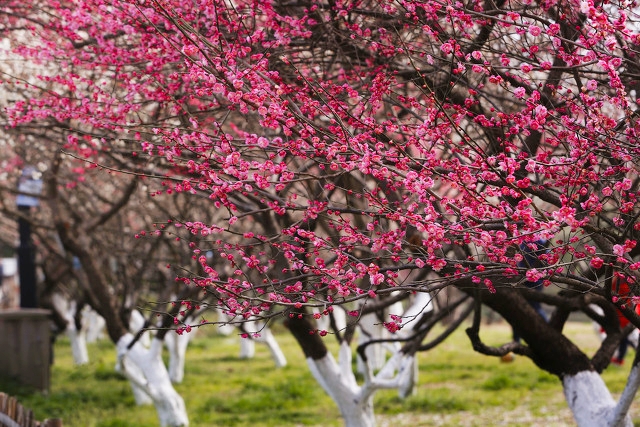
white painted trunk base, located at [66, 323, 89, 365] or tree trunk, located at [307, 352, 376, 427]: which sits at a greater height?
white painted trunk base, located at [66, 323, 89, 365]

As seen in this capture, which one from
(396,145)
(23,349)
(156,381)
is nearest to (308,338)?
(156,381)

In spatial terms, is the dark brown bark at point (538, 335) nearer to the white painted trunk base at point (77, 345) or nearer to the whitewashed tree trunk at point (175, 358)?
the whitewashed tree trunk at point (175, 358)

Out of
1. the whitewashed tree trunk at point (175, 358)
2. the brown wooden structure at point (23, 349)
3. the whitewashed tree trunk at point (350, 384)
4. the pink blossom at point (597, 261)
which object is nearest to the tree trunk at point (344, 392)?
the whitewashed tree trunk at point (350, 384)

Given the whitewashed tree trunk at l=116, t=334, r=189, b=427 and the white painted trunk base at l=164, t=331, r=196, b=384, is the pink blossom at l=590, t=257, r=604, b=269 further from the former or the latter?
the white painted trunk base at l=164, t=331, r=196, b=384

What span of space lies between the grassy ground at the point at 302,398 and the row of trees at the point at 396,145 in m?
3.28

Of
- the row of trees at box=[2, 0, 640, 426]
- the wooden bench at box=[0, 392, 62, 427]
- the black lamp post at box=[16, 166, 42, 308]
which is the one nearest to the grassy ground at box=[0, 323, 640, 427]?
the black lamp post at box=[16, 166, 42, 308]

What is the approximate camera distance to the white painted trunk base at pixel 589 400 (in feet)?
21.8

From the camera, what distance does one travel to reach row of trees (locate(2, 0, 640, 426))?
436 centimetres

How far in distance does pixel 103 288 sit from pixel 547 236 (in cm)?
893

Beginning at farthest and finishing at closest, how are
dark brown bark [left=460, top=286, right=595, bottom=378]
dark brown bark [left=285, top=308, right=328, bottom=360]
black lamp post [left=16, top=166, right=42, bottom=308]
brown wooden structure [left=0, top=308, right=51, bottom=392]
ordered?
brown wooden structure [left=0, top=308, right=51, bottom=392] → black lamp post [left=16, top=166, right=42, bottom=308] → dark brown bark [left=285, top=308, right=328, bottom=360] → dark brown bark [left=460, top=286, right=595, bottom=378]

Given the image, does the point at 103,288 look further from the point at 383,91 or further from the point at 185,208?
the point at 383,91

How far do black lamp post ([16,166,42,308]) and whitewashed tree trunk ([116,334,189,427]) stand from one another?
3.52 m

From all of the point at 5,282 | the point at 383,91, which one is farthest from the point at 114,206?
the point at 5,282

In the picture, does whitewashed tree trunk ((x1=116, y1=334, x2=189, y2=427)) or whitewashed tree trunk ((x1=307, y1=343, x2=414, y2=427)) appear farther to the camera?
whitewashed tree trunk ((x1=116, y1=334, x2=189, y2=427))
